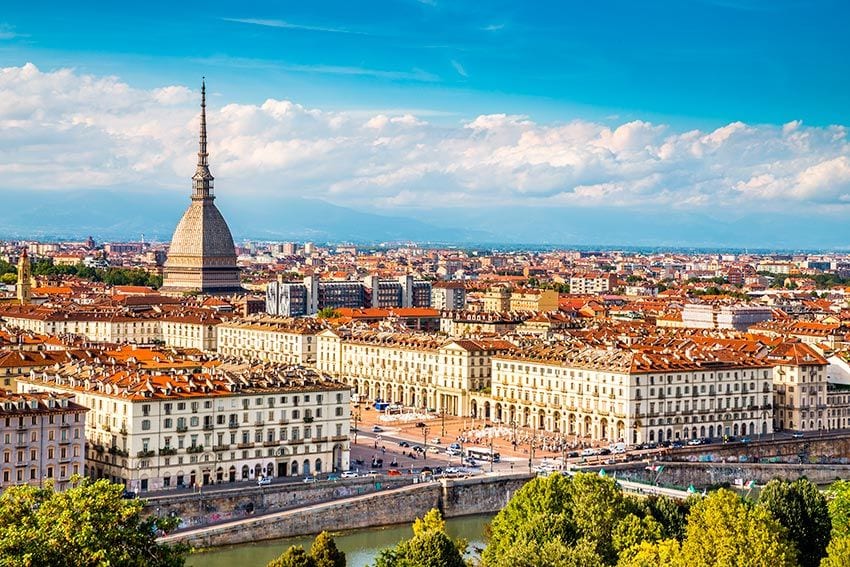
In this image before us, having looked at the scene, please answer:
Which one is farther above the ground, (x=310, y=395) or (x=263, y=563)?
(x=310, y=395)

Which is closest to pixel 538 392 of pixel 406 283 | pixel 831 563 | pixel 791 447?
pixel 791 447

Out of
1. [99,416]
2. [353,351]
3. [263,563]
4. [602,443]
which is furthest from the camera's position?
[353,351]

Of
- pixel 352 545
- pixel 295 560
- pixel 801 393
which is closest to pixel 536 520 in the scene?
pixel 295 560

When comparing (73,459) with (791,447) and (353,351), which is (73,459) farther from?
(353,351)

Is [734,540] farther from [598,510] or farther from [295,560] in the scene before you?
[295,560]

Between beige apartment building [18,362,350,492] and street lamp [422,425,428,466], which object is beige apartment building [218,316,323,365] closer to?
street lamp [422,425,428,466]

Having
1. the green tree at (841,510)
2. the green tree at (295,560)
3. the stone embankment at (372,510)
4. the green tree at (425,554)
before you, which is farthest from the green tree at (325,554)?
the green tree at (841,510)

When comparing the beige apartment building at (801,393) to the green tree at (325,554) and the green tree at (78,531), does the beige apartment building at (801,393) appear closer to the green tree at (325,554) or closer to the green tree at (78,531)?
the green tree at (325,554)
